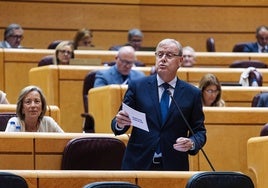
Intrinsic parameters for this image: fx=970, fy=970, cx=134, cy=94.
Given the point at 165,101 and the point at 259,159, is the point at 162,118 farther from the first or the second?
the point at 259,159

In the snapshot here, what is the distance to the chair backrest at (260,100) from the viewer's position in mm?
8273

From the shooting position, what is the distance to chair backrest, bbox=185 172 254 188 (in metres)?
5.13

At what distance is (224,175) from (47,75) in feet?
14.4

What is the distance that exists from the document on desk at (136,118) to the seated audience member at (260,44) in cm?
666

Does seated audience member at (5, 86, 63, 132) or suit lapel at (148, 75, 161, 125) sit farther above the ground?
suit lapel at (148, 75, 161, 125)

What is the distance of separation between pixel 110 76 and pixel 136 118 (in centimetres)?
344

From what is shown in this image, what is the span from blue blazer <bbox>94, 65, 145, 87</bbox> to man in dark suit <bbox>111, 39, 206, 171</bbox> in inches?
121

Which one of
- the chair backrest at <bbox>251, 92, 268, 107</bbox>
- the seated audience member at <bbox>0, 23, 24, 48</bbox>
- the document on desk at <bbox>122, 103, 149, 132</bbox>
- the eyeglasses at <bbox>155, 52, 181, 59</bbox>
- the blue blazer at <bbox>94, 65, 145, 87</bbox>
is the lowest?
the chair backrest at <bbox>251, 92, 268, 107</bbox>

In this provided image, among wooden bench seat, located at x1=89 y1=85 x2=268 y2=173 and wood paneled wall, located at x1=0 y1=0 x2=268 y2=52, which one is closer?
wooden bench seat, located at x1=89 y1=85 x2=268 y2=173

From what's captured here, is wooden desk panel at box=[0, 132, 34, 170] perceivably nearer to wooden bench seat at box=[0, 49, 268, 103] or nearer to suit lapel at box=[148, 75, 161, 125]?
suit lapel at box=[148, 75, 161, 125]

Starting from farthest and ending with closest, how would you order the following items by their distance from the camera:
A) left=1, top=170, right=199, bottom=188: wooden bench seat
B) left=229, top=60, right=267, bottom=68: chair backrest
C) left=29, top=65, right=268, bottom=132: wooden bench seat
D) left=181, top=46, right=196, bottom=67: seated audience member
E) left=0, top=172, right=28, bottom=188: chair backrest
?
left=229, top=60, right=267, bottom=68: chair backrest, left=181, top=46, right=196, bottom=67: seated audience member, left=29, top=65, right=268, bottom=132: wooden bench seat, left=1, top=170, right=199, bottom=188: wooden bench seat, left=0, top=172, right=28, bottom=188: chair backrest

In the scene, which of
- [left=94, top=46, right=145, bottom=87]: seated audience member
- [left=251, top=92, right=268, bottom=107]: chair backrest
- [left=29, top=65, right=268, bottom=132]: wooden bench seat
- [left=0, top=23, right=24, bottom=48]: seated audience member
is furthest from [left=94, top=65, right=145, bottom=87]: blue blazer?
[left=0, top=23, right=24, bottom=48]: seated audience member

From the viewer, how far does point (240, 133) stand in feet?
25.0

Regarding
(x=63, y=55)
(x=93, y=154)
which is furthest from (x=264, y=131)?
(x=63, y=55)
